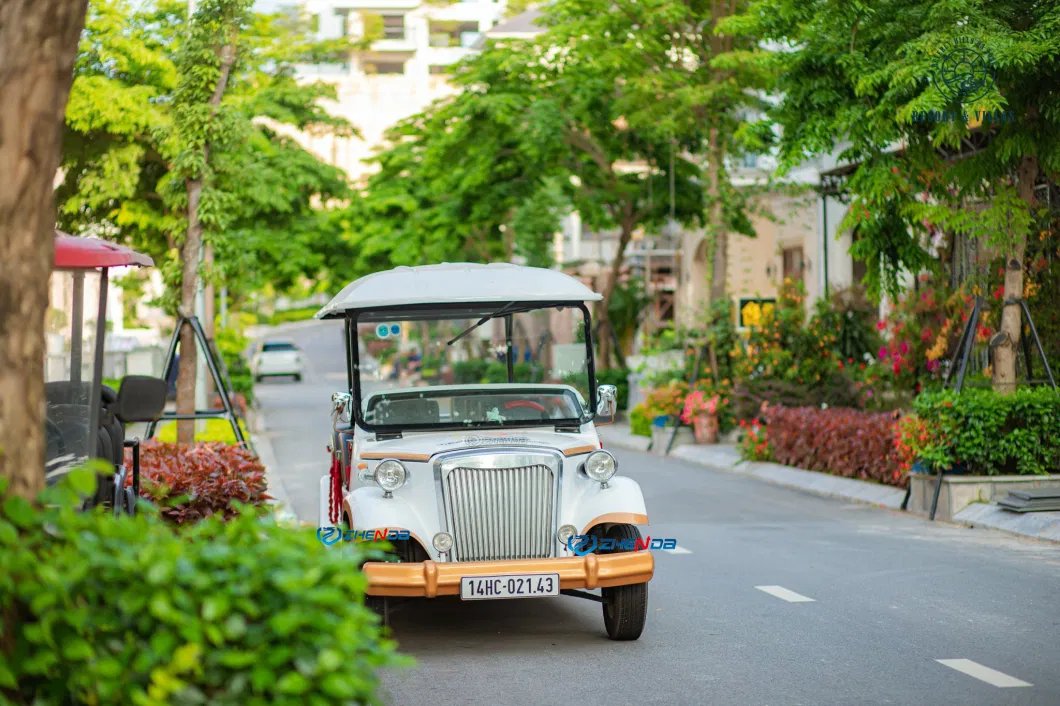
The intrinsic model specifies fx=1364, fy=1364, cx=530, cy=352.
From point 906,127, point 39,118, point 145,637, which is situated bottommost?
point 145,637

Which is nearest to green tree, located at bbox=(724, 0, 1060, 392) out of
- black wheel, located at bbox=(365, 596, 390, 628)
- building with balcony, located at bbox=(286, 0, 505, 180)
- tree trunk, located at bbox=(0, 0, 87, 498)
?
black wheel, located at bbox=(365, 596, 390, 628)

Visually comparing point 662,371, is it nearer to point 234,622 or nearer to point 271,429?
point 271,429

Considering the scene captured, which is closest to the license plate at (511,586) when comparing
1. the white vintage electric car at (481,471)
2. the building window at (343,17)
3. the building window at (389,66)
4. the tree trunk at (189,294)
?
the white vintage electric car at (481,471)

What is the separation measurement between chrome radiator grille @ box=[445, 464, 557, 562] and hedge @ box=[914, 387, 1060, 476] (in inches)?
293

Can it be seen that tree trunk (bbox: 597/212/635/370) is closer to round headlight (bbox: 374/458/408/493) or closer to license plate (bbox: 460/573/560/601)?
round headlight (bbox: 374/458/408/493)

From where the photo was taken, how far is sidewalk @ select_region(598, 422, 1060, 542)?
42.3 ft

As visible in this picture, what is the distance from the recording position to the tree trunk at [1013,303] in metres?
14.6

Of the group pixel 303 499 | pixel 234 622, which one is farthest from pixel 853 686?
pixel 303 499

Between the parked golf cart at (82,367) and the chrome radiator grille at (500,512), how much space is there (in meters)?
1.90

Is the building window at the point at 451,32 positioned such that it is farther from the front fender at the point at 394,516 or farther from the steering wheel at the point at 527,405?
the front fender at the point at 394,516

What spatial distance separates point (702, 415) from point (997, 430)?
10.6 meters

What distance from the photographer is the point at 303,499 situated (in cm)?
1709

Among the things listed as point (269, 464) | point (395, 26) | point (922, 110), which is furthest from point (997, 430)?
point (395, 26)

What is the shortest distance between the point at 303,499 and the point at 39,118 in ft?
43.0
